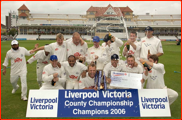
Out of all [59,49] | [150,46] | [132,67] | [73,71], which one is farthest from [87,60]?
[150,46]

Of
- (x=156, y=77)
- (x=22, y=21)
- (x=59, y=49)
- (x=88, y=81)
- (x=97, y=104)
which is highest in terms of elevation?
(x=22, y=21)

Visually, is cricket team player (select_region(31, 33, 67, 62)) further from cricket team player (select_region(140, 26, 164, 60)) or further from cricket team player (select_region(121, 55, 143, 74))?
cricket team player (select_region(140, 26, 164, 60))

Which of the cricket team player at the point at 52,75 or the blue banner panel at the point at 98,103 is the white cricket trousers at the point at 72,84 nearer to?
the cricket team player at the point at 52,75

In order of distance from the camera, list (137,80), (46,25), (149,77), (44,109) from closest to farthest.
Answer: (44,109)
(137,80)
(149,77)
(46,25)

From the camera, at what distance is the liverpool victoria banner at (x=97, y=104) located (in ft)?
16.6

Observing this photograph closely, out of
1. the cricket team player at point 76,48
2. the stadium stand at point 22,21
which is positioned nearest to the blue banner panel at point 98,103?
the cricket team player at point 76,48

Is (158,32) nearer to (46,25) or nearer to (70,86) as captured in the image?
(46,25)

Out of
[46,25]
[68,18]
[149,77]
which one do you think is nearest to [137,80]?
[149,77]

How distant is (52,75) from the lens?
19.1 feet

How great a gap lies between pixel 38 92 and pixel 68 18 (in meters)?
88.5

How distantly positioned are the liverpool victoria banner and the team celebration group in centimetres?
48

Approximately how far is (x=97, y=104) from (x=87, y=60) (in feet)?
7.40

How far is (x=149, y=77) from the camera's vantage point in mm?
5996

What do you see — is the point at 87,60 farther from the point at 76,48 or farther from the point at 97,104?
the point at 97,104
